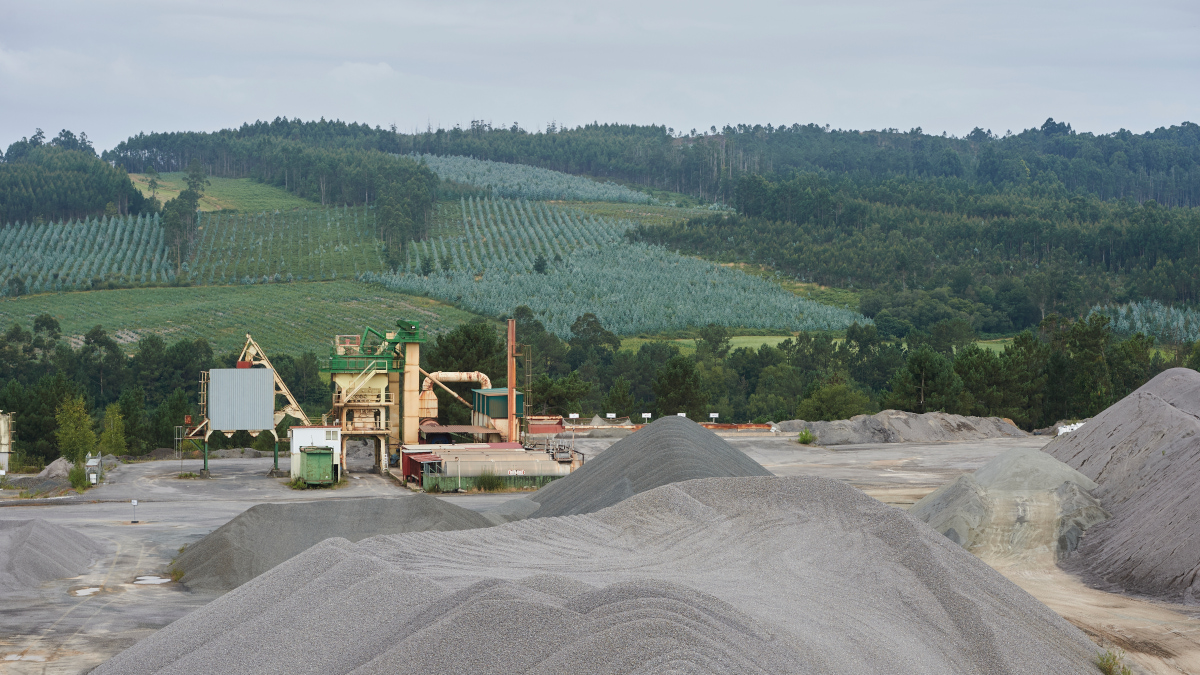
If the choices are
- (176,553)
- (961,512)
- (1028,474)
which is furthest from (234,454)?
(1028,474)

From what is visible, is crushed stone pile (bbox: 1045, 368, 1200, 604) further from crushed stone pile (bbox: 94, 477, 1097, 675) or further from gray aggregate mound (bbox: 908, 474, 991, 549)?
crushed stone pile (bbox: 94, 477, 1097, 675)

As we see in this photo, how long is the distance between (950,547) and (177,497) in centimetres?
3154

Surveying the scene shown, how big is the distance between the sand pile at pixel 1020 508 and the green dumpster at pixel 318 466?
24.8 metres

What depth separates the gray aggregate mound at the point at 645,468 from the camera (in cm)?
2867

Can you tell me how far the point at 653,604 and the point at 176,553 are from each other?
63.7 ft

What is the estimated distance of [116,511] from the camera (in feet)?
118

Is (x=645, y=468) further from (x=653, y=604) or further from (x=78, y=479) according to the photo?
(x=78, y=479)

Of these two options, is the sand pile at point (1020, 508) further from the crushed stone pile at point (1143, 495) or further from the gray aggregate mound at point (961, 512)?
the crushed stone pile at point (1143, 495)

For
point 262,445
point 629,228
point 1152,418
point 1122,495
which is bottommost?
point 262,445

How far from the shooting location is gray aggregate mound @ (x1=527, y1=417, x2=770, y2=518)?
1129 inches

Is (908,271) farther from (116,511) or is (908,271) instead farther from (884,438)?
(116,511)

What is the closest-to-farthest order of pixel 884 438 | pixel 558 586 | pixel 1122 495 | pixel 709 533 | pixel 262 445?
pixel 558 586, pixel 709 533, pixel 1122 495, pixel 884 438, pixel 262 445

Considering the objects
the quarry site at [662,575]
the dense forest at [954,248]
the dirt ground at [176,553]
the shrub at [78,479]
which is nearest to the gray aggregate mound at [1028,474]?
the quarry site at [662,575]

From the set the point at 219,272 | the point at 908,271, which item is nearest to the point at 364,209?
the point at 219,272
